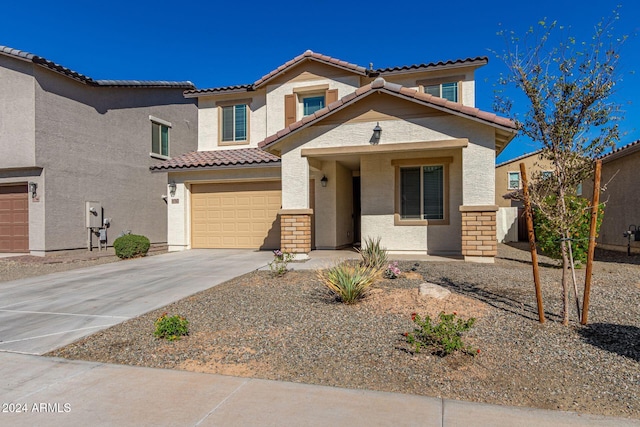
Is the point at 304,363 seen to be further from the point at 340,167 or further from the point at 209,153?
the point at 209,153

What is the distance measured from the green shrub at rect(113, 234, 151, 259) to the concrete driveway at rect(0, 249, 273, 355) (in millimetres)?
1174

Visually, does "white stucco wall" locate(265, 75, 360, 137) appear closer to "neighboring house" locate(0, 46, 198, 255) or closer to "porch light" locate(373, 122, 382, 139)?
"porch light" locate(373, 122, 382, 139)

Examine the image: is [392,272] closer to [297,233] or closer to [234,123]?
[297,233]

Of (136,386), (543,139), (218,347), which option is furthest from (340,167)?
(136,386)

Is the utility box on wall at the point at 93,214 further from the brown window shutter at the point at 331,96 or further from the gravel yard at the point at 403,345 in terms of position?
the gravel yard at the point at 403,345

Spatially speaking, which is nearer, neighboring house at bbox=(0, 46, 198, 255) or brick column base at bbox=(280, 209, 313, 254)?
brick column base at bbox=(280, 209, 313, 254)

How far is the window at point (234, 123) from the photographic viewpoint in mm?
16484

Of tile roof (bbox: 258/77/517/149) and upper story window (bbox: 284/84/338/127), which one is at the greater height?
upper story window (bbox: 284/84/338/127)

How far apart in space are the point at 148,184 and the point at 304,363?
15.5 m

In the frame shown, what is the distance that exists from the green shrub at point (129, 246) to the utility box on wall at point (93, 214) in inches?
94.4

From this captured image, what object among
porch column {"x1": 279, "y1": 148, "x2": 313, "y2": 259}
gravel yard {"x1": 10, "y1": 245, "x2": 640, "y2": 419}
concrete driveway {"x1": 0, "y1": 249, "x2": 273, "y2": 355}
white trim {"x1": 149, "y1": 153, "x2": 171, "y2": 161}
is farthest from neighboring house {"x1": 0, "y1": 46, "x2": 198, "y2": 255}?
gravel yard {"x1": 10, "y1": 245, "x2": 640, "y2": 419}

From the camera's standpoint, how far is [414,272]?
8.70 m

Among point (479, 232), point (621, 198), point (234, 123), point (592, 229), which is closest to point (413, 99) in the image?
point (479, 232)

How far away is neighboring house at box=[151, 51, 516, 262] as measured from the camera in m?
10.4
